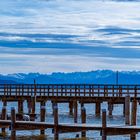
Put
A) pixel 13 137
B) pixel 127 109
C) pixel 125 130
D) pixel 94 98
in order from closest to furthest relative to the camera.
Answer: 1. pixel 125 130
2. pixel 13 137
3. pixel 127 109
4. pixel 94 98

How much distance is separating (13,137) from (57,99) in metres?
26.3

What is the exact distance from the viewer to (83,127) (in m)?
37.3

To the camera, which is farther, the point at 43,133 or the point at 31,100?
the point at 31,100

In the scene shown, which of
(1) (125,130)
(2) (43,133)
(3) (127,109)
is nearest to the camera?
(1) (125,130)

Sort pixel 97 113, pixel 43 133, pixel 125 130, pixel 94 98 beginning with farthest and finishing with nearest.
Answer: pixel 97 113, pixel 94 98, pixel 43 133, pixel 125 130

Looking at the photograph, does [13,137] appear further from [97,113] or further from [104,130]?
[97,113]

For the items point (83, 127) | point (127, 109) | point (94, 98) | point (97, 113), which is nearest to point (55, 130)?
point (83, 127)

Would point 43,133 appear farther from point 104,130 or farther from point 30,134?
point 104,130

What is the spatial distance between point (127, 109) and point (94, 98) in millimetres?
13439

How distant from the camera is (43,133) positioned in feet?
156

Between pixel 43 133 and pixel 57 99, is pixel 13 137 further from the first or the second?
pixel 57 99

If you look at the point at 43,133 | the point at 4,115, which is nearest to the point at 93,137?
the point at 43,133

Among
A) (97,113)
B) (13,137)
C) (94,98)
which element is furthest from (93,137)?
(97,113)

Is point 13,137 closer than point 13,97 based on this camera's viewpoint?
Yes
